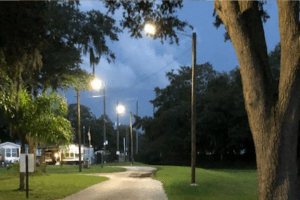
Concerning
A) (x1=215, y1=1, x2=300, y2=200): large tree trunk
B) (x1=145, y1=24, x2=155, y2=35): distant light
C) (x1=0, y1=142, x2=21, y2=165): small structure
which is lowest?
(x1=0, y1=142, x2=21, y2=165): small structure

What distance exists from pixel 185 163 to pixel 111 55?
44325 mm

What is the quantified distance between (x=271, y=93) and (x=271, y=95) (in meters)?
0.04

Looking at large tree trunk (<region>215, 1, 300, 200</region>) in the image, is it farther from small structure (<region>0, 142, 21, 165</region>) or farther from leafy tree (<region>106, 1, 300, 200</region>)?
small structure (<region>0, 142, 21, 165</region>)

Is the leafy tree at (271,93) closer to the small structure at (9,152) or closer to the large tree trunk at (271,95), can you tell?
the large tree trunk at (271,95)

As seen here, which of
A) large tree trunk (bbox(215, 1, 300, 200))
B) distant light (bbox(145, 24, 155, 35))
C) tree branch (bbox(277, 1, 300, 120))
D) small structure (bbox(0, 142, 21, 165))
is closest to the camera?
tree branch (bbox(277, 1, 300, 120))

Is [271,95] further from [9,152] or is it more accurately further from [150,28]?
[9,152]

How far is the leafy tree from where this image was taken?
7797mm

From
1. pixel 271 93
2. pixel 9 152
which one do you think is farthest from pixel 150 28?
pixel 9 152

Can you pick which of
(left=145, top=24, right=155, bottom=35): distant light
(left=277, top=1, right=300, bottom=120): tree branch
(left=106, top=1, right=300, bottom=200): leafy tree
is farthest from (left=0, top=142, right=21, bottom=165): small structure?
(left=277, top=1, right=300, bottom=120): tree branch

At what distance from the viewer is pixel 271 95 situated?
8.05 m

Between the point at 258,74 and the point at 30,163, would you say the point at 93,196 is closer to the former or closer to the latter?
the point at 30,163

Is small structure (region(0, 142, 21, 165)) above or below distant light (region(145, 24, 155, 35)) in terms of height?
below

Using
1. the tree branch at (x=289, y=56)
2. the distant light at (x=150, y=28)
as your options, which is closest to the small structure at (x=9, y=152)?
the distant light at (x=150, y=28)

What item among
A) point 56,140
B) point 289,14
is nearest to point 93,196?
point 56,140
